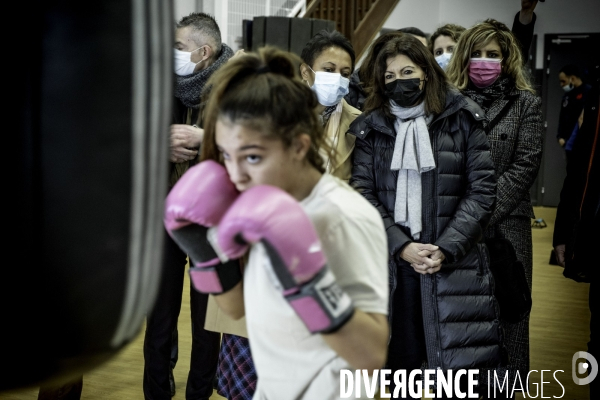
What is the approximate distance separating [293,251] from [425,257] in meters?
1.53

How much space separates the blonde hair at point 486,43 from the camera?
9.75 feet

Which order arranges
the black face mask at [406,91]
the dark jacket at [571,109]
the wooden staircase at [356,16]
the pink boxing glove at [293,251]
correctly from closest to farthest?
the pink boxing glove at [293,251] → the black face mask at [406,91] → the wooden staircase at [356,16] → the dark jacket at [571,109]

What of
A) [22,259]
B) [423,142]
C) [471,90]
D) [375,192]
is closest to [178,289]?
[375,192]

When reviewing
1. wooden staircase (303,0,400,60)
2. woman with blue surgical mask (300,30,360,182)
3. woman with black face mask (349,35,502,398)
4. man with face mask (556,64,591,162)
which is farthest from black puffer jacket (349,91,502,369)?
man with face mask (556,64,591,162)

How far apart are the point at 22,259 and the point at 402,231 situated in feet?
6.97

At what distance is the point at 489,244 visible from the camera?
8.90 ft

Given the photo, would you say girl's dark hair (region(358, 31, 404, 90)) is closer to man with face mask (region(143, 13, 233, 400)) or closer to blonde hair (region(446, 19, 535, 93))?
blonde hair (region(446, 19, 535, 93))

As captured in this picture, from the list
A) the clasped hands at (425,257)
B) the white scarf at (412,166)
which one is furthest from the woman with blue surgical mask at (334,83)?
the clasped hands at (425,257)

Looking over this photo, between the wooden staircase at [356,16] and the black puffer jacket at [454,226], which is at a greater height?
the wooden staircase at [356,16]

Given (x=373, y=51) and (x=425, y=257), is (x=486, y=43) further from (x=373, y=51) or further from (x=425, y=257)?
(x=425, y=257)

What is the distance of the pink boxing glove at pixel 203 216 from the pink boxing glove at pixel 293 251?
18cm

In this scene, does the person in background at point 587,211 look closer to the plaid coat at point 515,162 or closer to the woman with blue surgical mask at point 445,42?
the plaid coat at point 515,162

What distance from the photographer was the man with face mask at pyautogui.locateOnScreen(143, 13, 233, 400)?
266 centimetres

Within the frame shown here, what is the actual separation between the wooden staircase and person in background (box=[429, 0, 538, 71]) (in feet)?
12.6
